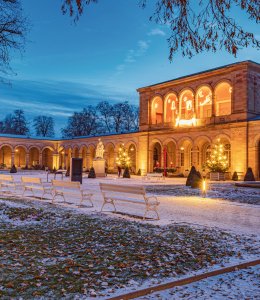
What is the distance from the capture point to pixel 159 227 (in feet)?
26.8

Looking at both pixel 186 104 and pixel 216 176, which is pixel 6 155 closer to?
pixel 186 104

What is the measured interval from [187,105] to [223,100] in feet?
13.2

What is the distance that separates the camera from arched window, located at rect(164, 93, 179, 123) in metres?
41.2

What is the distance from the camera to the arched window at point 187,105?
39.3 meters

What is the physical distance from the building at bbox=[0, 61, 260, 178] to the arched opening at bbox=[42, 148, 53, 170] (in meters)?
12.0

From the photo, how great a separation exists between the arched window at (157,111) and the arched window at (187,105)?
3653mm

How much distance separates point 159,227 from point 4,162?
172ft

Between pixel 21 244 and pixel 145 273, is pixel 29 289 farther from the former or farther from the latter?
pixel 21 244

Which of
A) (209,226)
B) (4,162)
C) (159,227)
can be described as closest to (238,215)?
(209,226)

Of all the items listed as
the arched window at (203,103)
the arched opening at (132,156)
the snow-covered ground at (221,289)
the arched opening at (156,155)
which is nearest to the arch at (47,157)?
the arched opening at (132,156)

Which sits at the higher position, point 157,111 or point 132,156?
point 157,111

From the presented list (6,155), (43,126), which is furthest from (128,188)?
(43,126)

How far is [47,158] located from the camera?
6141 centimetres

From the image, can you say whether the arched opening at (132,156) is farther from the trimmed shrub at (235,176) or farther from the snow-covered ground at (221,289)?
the snow-covered ground at (221,289)
